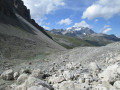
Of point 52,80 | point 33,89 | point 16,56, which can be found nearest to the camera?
point 33,89

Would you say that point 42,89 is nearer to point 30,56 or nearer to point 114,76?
point 114,76

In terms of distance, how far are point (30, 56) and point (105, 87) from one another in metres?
36.7

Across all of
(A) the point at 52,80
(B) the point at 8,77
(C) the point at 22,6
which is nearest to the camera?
(A) the point at 52,80

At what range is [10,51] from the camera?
137 feet

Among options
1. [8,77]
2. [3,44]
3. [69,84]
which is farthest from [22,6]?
[69,84]

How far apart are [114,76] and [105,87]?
142 cm

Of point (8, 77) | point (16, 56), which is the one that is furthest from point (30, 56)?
point (8, 77)

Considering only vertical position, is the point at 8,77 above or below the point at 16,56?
below

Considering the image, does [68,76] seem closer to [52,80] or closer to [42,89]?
[52,80]

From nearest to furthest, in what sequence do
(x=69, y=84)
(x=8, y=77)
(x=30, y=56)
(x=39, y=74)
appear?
1. (x=69, y=84)
2. (x=39, y=74)
3. (x=8, y=77)
4. (x=30, y=56)

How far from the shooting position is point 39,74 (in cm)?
1475

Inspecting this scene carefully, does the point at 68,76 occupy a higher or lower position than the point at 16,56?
lower

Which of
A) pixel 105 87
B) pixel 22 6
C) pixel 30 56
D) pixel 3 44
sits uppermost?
pixel 22 6

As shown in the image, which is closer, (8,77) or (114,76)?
(114,76)
